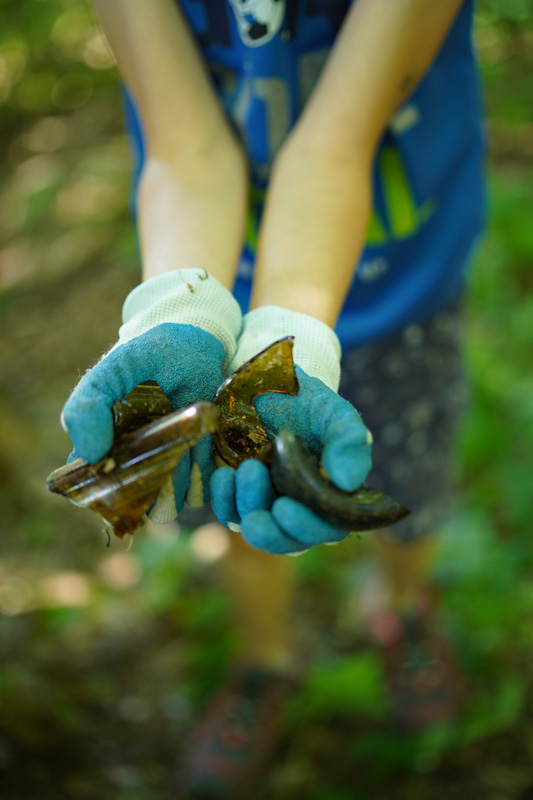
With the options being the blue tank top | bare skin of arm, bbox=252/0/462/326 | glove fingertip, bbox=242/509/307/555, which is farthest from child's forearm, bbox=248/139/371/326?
glove fingertip, bbox=242/509/307/555

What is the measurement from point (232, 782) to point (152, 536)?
3.67ft

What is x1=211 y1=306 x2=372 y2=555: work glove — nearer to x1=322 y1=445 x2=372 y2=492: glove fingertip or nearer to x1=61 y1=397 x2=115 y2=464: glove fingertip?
x1=322 y1=445 x2=372 y2=492: glove fingertip

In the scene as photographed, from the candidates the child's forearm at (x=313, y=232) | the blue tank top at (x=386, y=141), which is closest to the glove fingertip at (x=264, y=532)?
the child's forearm at (x=313, y=232)

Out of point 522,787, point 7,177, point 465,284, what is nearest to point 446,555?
point 522,787

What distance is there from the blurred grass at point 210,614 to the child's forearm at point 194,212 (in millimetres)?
1638

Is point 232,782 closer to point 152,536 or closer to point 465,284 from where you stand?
point 152,536

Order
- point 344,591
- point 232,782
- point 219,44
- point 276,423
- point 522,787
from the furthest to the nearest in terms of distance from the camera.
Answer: point 344,591 → point 232,782 → point 522,787 → point 219,44 → point 276,423

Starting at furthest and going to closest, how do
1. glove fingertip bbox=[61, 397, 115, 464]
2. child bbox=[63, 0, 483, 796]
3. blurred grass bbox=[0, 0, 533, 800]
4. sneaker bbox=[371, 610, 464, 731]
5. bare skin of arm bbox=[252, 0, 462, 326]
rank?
sneaker bbox=[371, 610, 464, 731] < blurred grass bbox=[0, 0, 533, 800] < bare skin of arm bbox=[252, 0, 462, 326] < child bbox=[63, 0, 483, 796] < glove fingertip bbox=[61, 397, 115, 464]

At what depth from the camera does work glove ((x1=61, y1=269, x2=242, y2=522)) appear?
100 centimetres

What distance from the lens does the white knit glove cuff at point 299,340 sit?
3.79 feet

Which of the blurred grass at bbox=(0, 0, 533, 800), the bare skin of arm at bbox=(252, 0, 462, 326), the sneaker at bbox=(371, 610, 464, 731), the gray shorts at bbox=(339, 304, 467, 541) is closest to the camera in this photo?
the bare skin of arm at bbox=(252, 0, 462, 326)

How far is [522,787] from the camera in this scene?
202cm

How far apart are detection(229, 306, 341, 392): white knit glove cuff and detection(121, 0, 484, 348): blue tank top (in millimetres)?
591

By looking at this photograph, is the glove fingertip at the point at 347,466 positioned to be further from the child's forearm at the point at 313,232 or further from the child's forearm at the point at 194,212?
the child's forearm at the point at 194,212
